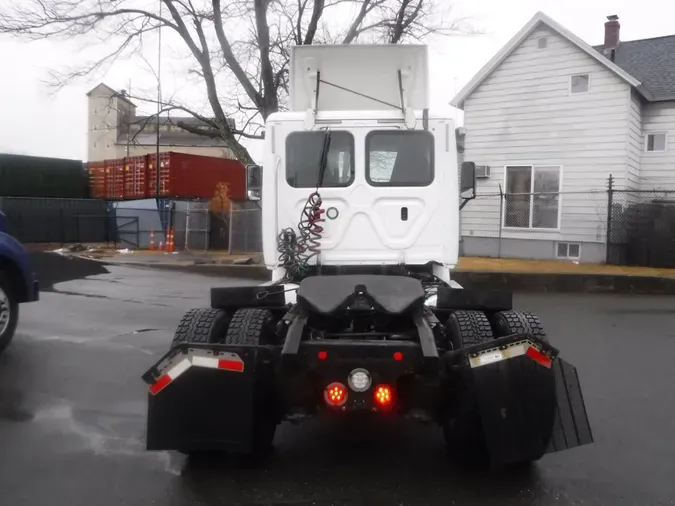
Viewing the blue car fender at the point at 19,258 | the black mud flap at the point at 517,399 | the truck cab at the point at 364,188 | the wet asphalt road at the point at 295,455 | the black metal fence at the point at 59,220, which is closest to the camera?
the black mud flap at the point at 517,399

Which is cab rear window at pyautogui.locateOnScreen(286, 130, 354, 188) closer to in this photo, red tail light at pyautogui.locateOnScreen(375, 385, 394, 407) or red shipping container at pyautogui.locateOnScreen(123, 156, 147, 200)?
red tail light at pyautogui.locateOnScreen(375, 385, 394, 407)

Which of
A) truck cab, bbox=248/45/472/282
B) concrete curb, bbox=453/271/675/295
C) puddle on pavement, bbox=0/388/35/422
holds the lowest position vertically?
puddle on pavement, bbox=0/388/35/422

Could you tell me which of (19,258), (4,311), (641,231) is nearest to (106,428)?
(4,311)

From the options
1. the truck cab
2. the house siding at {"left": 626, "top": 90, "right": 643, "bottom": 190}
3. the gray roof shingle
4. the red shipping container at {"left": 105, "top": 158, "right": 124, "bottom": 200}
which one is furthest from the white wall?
the red shipping container at {"left": 105, "top": 158, "right": 124, "bottom": 200}

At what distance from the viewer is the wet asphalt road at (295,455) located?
4066 millimetres

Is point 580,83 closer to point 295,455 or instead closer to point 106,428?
point 295,455

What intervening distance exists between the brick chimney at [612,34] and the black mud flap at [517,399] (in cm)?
2094

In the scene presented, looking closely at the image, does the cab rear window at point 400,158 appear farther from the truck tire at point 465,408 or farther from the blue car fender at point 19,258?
the blue car fender at point 19,258

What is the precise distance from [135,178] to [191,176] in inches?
122

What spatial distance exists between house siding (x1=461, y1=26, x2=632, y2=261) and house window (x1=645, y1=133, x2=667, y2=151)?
1.95 meters

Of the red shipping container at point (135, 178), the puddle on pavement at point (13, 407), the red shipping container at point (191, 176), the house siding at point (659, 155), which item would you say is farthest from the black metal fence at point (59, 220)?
Result: the puddle on pavement at point (13, 407)

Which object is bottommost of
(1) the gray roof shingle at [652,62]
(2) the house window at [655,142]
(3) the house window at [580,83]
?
(2) the house window at [655,142]

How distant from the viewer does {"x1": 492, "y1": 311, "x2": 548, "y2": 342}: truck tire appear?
4328mm

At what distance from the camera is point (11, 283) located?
741 cm
